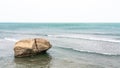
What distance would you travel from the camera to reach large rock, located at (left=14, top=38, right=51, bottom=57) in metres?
20.8

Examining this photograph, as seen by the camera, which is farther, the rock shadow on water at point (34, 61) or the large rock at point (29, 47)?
the large rock at point (29, 47)

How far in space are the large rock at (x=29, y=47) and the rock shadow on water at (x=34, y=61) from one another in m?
0.60

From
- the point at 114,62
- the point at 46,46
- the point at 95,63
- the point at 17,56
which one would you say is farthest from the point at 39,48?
the point at 114,62

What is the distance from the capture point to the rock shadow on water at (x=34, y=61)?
59.1ft

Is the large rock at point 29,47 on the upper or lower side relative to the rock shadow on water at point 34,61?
upper

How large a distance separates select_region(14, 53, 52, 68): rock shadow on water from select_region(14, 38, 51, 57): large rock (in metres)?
0.60

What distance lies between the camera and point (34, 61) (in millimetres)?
19516

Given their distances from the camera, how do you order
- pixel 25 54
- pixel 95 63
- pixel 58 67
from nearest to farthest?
1. pixel 58 67
2. pixel 95 63
3. pixel 25 54

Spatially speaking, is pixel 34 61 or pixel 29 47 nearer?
pixel 34 61

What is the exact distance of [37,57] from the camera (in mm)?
21297

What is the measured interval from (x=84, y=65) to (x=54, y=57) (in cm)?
466

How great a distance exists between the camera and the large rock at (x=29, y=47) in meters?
20.8

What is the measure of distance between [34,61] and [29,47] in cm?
191

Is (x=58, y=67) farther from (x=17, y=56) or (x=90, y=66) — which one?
(x=17, y=56)
